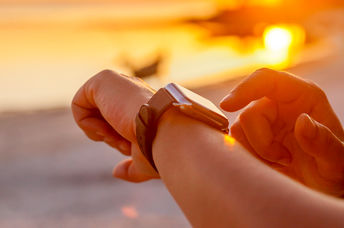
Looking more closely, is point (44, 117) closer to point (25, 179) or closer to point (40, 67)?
point (25, 179)

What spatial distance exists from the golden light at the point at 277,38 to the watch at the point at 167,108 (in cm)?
777

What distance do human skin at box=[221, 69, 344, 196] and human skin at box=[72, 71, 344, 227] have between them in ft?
0.71

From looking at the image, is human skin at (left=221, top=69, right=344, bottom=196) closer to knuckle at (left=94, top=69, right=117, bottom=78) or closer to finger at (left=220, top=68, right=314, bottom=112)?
finger at (left=220, top=68, right=314, bottom=112)

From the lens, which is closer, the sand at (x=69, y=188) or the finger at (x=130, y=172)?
the finger at (x=130, y=172)

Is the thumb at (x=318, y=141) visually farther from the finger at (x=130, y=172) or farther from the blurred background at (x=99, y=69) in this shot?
the blurred background at (x=99, y=69)

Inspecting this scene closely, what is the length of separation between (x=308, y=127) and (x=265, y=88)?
0.18m

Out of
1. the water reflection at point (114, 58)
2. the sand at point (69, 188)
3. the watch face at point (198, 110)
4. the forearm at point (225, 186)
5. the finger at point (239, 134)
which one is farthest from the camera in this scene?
the water reflection at point (114, 58)

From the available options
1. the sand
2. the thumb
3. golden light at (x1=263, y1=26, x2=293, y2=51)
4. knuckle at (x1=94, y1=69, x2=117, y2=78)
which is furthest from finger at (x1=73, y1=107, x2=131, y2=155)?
golden light at (x1=263, y1=26, x2=293, y2=51)

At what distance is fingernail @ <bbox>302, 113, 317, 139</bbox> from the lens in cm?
90

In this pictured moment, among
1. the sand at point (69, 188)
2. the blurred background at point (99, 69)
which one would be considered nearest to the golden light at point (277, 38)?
the blurred background at point (99, 69)

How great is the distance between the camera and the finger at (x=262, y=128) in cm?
108

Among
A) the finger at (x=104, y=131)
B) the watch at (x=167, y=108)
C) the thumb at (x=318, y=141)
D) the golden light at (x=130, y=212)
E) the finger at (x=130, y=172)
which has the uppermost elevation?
the watch at (x=167, y=108)

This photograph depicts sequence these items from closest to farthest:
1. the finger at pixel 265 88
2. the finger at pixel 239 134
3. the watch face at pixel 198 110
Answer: the watch face at pixel 198 110 < the finger at pixel 265 88 < the finger at pixel 239 134

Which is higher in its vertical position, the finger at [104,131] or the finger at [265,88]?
the finger at [265,88]
